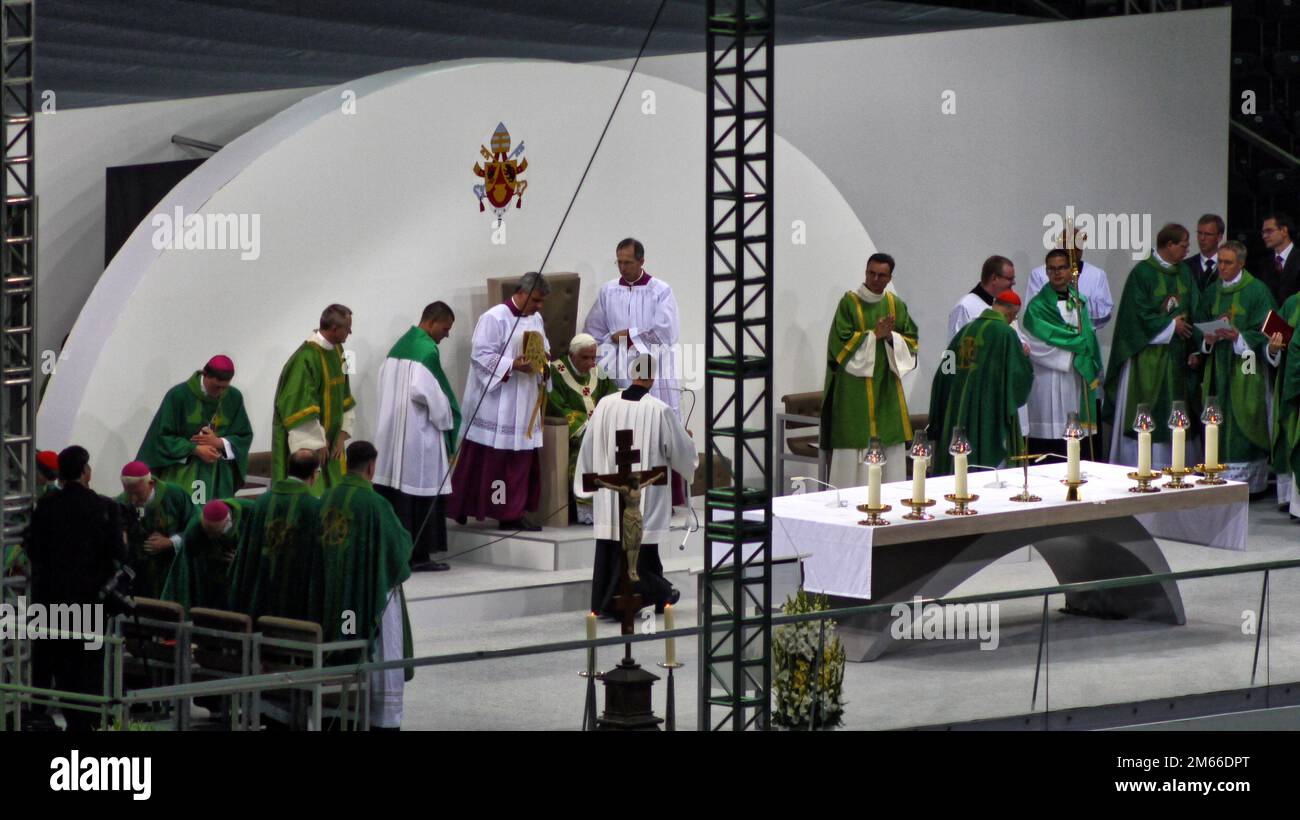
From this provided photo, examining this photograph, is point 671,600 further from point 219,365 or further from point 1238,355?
point 1238,355

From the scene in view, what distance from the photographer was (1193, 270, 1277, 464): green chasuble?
16312 mm

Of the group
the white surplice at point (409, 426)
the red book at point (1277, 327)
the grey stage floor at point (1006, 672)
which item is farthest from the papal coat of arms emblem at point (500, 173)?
the grey stage floor at point (1006, 672)

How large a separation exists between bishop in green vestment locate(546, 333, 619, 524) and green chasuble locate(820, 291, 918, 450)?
4.67ft

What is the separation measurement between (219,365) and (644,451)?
7.62 ft

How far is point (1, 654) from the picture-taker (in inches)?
415

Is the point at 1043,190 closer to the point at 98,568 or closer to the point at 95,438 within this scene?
the point at 95,438

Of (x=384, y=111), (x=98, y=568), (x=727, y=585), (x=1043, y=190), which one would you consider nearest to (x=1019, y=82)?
(x=1043, y=190)

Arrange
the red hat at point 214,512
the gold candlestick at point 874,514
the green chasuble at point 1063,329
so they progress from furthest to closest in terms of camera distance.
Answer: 1. the green chasuble at point 1063,329
2. the gold candlestick at point 874,514
3. the red hat at point 214,512

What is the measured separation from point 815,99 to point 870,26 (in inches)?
59.2

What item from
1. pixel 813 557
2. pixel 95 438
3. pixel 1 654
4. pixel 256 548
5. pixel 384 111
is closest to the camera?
pixel 1 654

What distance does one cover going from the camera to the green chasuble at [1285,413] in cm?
1598

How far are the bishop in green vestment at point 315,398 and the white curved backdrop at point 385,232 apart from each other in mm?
375

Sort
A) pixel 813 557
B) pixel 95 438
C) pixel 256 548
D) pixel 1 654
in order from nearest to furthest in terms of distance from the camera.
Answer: pixel 1 654, pixel 256 548, pixel 813 557, pixel 95 438

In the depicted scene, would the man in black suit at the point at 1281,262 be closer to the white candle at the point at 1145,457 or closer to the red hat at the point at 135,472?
the white candle at the point at 1145,457
